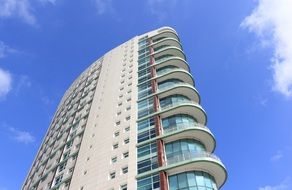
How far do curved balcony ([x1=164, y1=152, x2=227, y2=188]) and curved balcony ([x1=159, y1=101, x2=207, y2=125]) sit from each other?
7.63m

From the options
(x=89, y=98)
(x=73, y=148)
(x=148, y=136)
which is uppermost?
(x=89, y=98)

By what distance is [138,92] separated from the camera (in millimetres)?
46500

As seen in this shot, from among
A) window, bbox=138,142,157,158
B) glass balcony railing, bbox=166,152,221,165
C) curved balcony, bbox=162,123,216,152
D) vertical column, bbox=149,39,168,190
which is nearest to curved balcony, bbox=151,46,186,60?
vertical column, bbox=149,39,168,190

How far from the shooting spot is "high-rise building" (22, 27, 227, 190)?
31.8 m

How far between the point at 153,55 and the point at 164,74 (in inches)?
323

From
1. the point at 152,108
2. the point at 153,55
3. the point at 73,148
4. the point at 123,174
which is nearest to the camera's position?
the point at 123,174

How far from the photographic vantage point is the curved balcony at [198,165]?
30.6m

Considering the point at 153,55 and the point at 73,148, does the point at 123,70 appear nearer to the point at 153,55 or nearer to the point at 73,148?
the point at 153,55

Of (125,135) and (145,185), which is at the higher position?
(125,135)

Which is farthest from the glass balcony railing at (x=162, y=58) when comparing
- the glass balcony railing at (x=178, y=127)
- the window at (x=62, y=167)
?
the window at (x=62, y=167)

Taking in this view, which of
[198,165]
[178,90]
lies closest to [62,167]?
[178,90]

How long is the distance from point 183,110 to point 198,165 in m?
9.50

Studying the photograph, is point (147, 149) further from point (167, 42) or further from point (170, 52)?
point (167, 42)

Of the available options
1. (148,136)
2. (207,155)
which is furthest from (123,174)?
(207,155)
